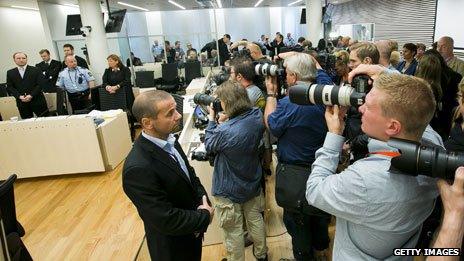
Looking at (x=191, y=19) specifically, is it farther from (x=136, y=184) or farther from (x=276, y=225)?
(x=136, y=184)

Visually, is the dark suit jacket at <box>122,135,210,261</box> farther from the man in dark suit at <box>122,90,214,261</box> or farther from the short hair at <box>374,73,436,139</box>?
the short hair at <box>374,73,436,139</box>

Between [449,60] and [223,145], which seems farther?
[449,60]

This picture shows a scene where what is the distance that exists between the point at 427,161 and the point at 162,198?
3.55 ft

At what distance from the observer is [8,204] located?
1.95m

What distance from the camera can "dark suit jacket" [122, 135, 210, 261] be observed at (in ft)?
4.70

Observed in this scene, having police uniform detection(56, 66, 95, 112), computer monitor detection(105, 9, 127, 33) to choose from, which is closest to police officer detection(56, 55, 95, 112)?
police uniform detection(56, 66, 95, 112)

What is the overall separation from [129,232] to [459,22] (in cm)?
705

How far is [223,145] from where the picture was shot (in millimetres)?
2018

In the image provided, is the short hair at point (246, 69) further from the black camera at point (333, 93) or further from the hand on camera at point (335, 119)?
the hand on camera at point (335, 119)

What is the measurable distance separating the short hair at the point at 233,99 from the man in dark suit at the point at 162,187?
0.47 m

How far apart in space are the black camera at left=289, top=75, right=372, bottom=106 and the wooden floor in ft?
5.30

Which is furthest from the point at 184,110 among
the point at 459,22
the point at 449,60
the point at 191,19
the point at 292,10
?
the point at 292,10

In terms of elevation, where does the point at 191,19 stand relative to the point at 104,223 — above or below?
above

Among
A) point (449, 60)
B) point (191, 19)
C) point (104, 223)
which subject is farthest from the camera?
point (191, 19)
